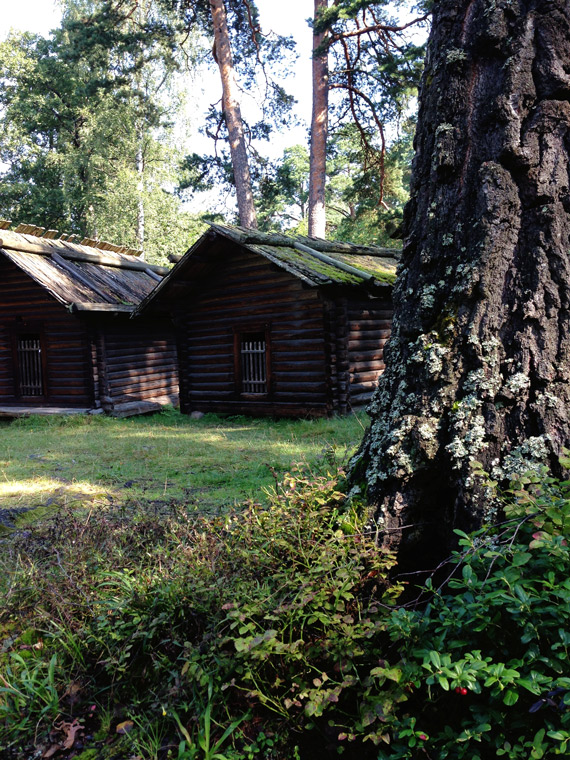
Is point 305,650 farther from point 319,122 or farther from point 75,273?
point 319,122

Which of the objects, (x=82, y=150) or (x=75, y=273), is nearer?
(x=75, y=273)

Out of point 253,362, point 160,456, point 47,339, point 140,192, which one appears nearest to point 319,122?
point 253,362

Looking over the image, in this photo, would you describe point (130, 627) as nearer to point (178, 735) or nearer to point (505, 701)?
point (178, 735)

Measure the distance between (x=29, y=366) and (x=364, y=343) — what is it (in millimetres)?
10099

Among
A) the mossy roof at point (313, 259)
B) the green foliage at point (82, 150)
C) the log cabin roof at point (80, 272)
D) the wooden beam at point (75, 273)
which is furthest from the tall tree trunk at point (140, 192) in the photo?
the mossy roof at point (313, 259)

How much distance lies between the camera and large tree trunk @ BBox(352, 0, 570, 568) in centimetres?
271

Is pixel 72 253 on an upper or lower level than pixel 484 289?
upper

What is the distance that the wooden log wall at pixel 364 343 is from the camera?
13750mm

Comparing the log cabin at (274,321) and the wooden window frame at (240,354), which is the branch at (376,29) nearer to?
the log cabin at (274,321)

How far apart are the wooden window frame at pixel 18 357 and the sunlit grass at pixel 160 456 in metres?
2.13

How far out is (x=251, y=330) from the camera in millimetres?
14500

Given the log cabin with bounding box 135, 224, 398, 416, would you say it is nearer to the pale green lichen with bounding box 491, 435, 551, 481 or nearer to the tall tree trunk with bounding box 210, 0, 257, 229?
the tall tree trunk with bounding box 210, 0, 257, 229

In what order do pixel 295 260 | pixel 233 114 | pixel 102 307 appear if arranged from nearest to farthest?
pixel 295 260
pixel 102 307
pixel 233 114

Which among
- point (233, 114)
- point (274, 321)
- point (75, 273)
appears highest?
point (233, 114)
